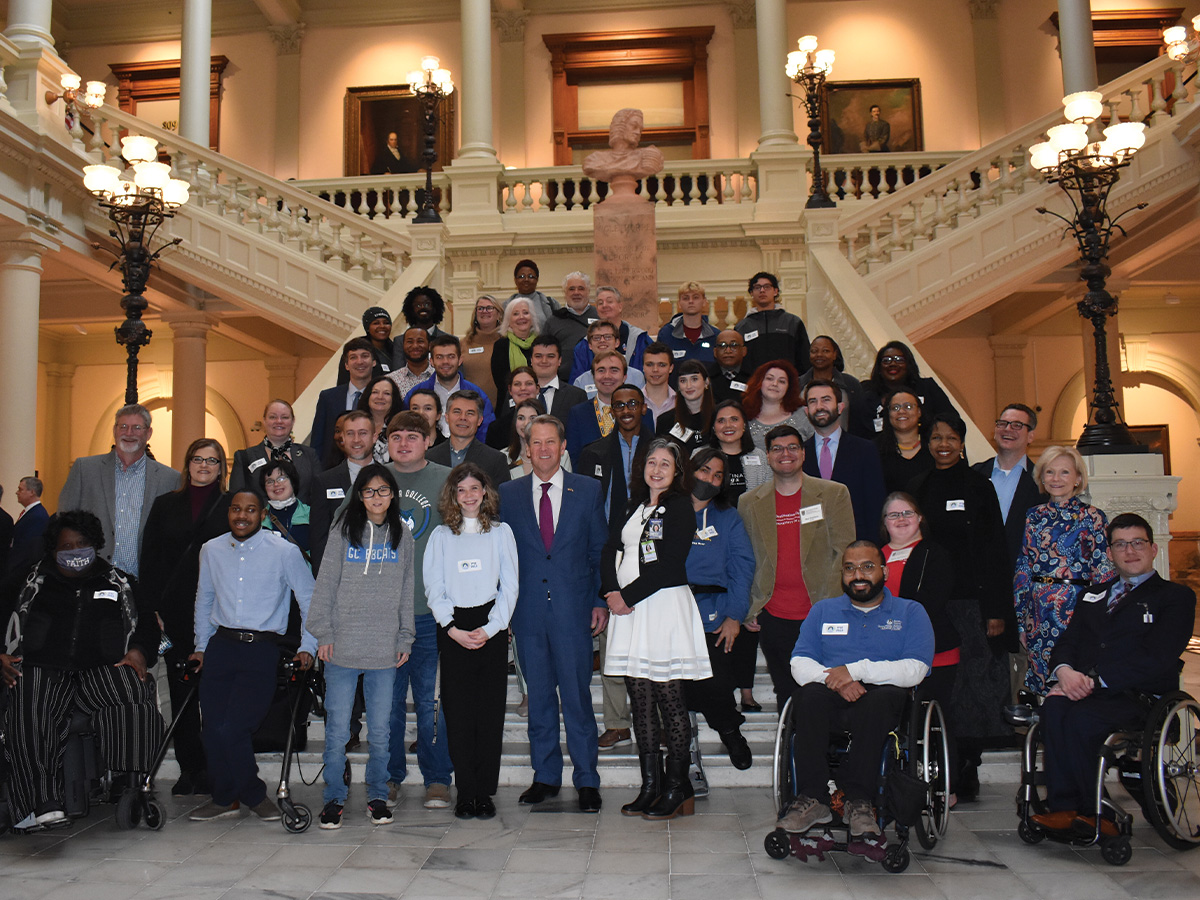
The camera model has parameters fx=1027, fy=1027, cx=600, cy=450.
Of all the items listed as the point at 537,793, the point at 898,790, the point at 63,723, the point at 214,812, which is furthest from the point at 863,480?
the point at 63,723

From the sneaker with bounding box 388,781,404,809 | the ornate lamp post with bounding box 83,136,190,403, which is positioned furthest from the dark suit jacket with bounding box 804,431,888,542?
the ornate lamp post with bounding box 83,136,190,403

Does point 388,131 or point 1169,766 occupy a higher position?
point 388,131

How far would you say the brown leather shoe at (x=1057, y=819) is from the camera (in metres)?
4.17

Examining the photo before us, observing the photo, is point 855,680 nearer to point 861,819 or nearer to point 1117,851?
point 861,819

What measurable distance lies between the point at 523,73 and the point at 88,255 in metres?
8.88

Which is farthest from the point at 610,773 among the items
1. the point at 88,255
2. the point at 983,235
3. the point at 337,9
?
the point at 337,9

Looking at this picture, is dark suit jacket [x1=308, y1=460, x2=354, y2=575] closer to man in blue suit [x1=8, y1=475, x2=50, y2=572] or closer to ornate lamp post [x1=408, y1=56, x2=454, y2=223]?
man in blue suit [x1=8, y1=475, x2=50, y2=572]

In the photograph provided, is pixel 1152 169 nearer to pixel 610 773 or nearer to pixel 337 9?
pixel 610 773

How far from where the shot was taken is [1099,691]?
4355mm

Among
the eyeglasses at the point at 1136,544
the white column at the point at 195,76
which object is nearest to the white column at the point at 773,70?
the white column at the point at 195,76

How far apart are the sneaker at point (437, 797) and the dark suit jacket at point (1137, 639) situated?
290cm

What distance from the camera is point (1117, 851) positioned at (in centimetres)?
402

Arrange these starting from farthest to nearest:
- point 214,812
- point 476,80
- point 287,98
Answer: point 287,98, point 476,80, point 214,812

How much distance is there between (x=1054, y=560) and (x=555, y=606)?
2.40 metres
